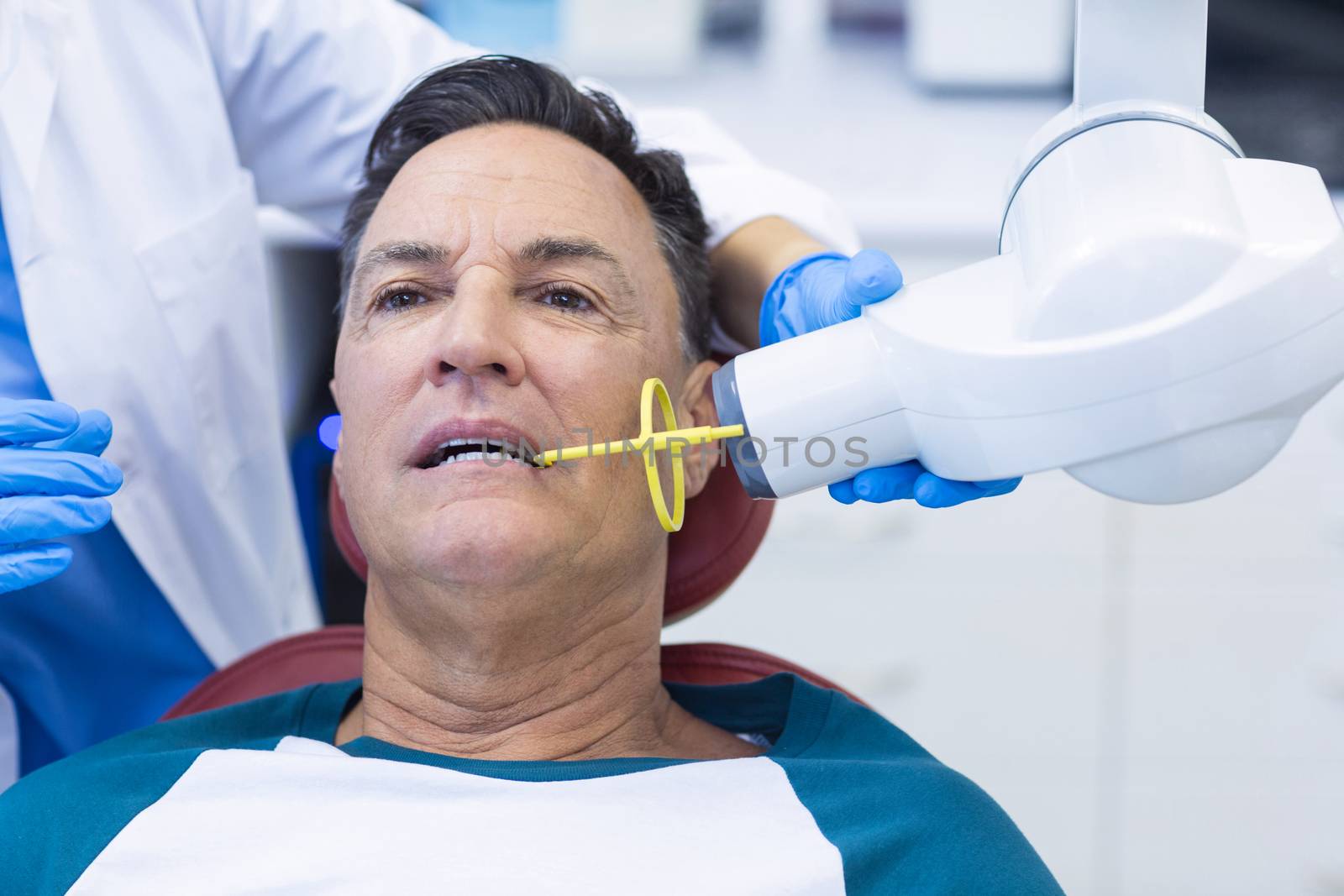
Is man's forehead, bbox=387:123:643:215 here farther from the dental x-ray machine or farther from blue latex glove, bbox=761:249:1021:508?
the dental x-ray machine

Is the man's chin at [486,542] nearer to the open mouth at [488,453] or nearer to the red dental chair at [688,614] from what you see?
the open mouth at [488,453]

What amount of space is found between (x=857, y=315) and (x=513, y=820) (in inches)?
18.1

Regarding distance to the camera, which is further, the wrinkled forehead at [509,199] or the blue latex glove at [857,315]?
the wrinkled forehead at [509,199]

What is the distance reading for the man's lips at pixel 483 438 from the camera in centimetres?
98

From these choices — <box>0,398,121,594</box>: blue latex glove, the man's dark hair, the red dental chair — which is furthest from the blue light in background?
<box>0,398,121,594</box>: blue latex glove

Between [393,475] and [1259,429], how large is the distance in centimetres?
64

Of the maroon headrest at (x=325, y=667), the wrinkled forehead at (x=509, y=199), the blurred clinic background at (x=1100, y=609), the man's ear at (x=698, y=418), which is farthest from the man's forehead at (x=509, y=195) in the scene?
the blurred clinic background at (x=1100, y=609)

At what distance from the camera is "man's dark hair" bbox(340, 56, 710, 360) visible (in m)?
1.20

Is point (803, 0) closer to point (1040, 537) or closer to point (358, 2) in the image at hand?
point (1040, 537)

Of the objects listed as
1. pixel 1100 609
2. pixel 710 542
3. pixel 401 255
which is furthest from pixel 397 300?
pixel 1100 609

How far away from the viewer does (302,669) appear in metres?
1.27

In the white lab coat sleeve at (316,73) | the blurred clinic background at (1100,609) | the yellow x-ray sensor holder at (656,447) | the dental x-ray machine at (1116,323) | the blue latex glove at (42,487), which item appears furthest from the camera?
the blurred clinic background at (1100,609)

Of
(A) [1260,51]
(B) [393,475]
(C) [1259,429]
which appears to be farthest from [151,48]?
(A) [1260,51]

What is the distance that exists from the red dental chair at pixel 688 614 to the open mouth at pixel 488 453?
0.26 m
